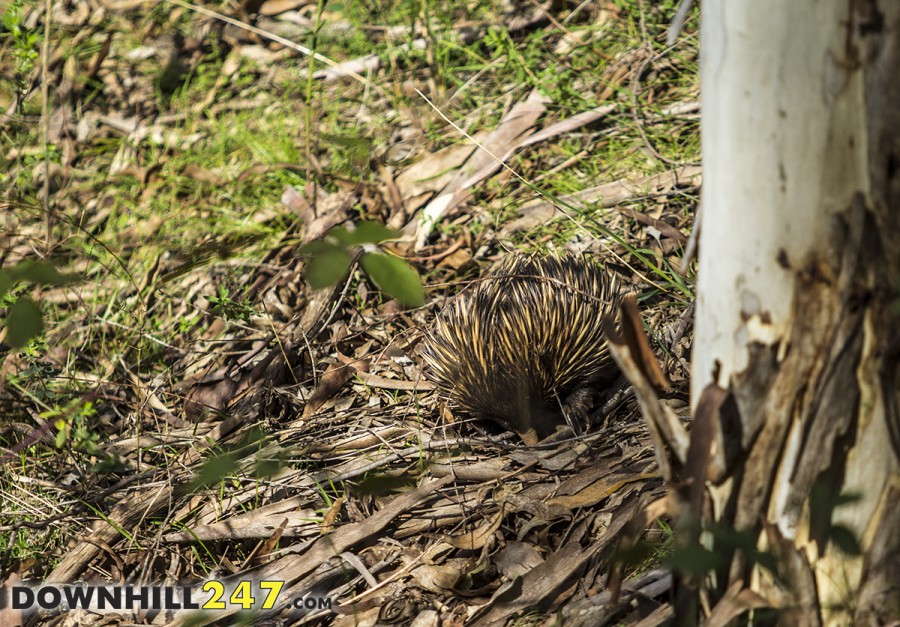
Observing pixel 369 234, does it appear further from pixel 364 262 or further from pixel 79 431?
pixel 79 431

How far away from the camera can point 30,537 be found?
8.28 feet

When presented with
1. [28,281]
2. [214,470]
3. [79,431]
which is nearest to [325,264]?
[214,470]

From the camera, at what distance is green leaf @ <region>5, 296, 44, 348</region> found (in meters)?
1.24

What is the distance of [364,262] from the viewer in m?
1.11

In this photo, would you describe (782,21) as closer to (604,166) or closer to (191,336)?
(604,166)

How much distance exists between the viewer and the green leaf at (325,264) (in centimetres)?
104

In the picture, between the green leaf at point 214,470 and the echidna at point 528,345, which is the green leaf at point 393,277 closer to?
the green leaf at point 214,470

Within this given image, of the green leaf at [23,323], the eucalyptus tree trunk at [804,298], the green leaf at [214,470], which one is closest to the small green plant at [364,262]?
the green leaf at [214,470]

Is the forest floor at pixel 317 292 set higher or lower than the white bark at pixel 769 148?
lower

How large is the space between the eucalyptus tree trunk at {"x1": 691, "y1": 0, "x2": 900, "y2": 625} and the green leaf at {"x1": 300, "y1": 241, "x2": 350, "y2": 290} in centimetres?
67

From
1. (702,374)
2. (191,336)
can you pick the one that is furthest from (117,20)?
(702,374)

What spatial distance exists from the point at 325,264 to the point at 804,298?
79cm

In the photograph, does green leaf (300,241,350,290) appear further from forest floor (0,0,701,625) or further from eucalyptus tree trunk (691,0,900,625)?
eucalyptus tree trunk (691,0,900,625)

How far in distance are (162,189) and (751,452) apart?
3.37 metres
